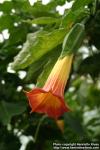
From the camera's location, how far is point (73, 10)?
1.07m

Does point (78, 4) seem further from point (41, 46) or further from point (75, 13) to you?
point (41, 46)

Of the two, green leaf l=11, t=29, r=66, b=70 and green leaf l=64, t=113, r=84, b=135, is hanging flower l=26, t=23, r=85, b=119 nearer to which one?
green leaf l=11, t=29, r=66, b=70

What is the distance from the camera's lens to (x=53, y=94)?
0.91 meters

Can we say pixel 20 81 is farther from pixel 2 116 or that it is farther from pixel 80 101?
pixel 80 101

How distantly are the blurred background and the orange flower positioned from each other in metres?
0.06

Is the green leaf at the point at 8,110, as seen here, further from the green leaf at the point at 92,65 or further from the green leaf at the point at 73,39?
the green leaf at the point at 73,39

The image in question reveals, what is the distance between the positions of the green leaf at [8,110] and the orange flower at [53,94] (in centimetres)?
42

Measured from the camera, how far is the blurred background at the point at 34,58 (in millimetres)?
1066

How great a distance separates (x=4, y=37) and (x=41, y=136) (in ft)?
1.32

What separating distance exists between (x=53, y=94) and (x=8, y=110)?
513 mm

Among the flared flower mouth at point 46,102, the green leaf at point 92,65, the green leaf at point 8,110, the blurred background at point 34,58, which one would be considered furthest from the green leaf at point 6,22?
the flared flower mouth at point 46,102

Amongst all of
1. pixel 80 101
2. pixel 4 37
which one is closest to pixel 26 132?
pixel 4 37

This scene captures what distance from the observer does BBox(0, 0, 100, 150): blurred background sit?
3.50ft

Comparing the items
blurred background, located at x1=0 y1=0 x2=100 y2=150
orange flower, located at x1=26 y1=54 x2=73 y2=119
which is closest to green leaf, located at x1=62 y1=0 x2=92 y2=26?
blurred background, located at x1=0 y1=0 x2=100 y2=150
